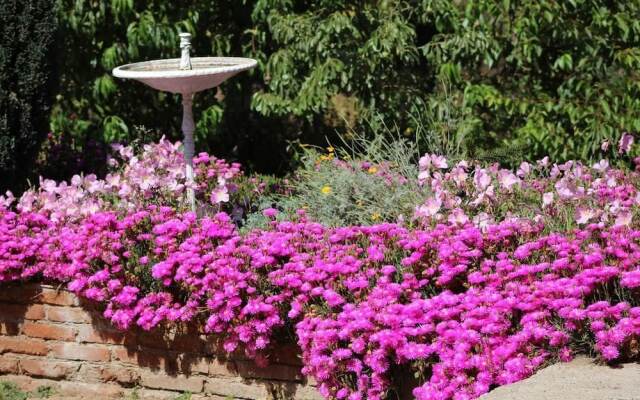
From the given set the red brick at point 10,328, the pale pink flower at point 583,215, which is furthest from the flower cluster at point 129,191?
the pale pink flower at point 583,215

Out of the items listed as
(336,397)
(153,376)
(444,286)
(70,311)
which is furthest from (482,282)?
(70,311)

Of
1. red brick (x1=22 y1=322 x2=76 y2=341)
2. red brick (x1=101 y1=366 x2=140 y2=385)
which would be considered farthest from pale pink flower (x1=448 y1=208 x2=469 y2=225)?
red brick (x1=22 y1=322 x2=76 y2=341)

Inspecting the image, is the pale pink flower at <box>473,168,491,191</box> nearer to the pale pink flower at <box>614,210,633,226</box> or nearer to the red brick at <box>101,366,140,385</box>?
the pale pink flower at <box>614,210,633,226</box>

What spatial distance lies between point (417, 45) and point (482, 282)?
147 inches

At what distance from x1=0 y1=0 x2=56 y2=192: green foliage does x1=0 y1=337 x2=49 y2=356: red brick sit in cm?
126

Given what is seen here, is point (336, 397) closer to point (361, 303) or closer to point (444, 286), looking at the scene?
point (361, 303)

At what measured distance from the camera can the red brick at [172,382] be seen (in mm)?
4750

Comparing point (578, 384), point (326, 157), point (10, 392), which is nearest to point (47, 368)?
point (10, 392)

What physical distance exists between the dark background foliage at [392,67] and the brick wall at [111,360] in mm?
2199

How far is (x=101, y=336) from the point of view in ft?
16.3

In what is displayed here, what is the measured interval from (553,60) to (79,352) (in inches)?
161

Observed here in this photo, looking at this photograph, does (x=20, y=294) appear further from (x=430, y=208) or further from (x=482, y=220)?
(x=482, y=220)

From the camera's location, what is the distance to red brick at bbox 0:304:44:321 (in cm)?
510

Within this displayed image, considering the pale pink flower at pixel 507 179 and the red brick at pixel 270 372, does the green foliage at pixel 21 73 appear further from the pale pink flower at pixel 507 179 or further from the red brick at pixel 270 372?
the pale pink flower at pixel 507 179
